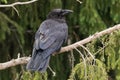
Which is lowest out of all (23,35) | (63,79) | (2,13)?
(63,79)

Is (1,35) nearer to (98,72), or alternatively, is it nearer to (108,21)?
(108,21)

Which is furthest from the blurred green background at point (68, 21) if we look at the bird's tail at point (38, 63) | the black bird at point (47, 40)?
the bird's tail at point (38, 63)

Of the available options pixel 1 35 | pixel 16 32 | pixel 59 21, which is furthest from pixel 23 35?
pixel 59 21

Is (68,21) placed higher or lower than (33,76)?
lower

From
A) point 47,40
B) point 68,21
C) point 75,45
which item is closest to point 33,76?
point 75,45

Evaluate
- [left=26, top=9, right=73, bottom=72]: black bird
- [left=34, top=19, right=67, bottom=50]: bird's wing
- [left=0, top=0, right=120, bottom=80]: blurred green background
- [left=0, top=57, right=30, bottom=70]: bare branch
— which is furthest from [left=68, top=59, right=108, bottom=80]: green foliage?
[left=0, top=0, right=120, bottom=80]: blurred green background

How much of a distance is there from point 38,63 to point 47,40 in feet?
1.49

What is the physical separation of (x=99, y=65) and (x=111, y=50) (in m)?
0.24

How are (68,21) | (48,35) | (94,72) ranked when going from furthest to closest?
(68,21) < (48,35) < (94,72)

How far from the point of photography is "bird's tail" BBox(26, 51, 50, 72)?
362 centimetres

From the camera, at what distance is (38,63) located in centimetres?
371

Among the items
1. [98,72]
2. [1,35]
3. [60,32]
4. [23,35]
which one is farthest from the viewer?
[23,35]

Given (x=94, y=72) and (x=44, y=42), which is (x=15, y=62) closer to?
(x=44, y=42)

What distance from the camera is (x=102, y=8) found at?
5285mm
